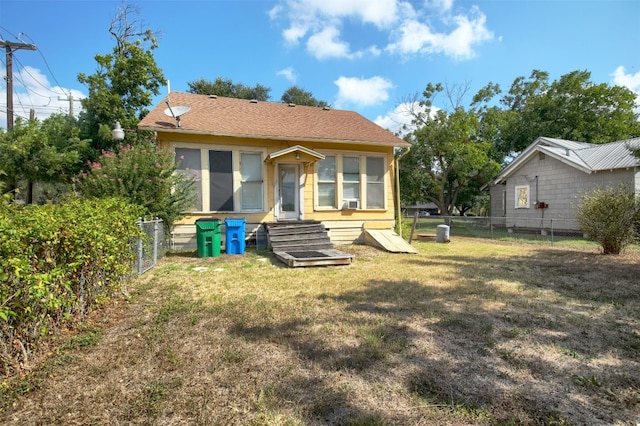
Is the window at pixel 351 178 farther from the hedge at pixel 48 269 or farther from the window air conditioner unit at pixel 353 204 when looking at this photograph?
the hedge at pixel 48 269

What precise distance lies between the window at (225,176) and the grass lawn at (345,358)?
4.46 metres

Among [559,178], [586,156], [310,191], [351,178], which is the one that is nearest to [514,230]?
[559,178]

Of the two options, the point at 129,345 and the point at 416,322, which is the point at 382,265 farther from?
the point at 129,345

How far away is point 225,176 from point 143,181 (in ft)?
8.13

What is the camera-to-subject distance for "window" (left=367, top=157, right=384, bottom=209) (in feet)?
37.3

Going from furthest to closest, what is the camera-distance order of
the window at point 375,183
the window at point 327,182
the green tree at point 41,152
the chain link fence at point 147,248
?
the green tree at point 41,152 < the window at point 375,183 < the window at point 327,182 < the chain link fence at point 147,248

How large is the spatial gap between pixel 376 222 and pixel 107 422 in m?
9.95

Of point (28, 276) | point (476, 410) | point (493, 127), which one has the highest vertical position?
point (493, 127)

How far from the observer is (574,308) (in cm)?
450

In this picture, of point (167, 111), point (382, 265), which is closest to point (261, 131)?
point (167, 111)

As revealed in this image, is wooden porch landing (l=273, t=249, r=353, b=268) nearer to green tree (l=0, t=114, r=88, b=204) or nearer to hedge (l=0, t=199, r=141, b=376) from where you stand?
hedge (l=0, t=199, r=141, b=376)

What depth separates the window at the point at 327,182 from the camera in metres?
10.8

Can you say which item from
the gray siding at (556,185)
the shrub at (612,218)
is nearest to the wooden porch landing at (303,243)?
the shrub at (612,218)

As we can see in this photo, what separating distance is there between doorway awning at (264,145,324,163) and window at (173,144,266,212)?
648 mm
